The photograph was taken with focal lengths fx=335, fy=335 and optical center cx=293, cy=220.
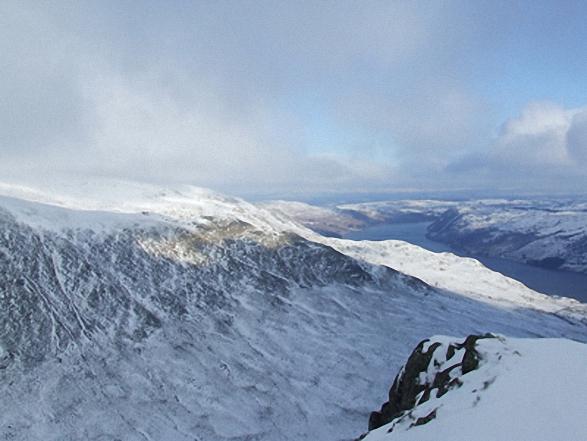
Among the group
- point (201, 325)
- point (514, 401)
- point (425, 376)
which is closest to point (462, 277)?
point (201, 325)

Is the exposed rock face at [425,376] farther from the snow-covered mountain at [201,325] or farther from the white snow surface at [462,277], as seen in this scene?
the white snow surface at [462,277]

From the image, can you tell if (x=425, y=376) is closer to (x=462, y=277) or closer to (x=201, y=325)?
(x=201, y=325)

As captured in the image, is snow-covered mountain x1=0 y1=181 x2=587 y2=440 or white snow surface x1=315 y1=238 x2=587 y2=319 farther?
white snow surface x1=315 y1=238 x2=587 y2=319

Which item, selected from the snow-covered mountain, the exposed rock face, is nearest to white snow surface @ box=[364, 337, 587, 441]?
the exposed rock face

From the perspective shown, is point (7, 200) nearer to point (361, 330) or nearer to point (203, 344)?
point (203, 344)

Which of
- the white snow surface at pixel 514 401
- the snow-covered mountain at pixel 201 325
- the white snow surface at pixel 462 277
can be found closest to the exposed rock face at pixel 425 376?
the white snow surface at pixel 514 401

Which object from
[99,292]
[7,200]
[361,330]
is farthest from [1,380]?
[361,330]

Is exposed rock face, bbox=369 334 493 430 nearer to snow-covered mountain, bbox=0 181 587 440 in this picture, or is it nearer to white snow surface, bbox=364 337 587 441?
white snow surface, bbox=364 337 587 441
